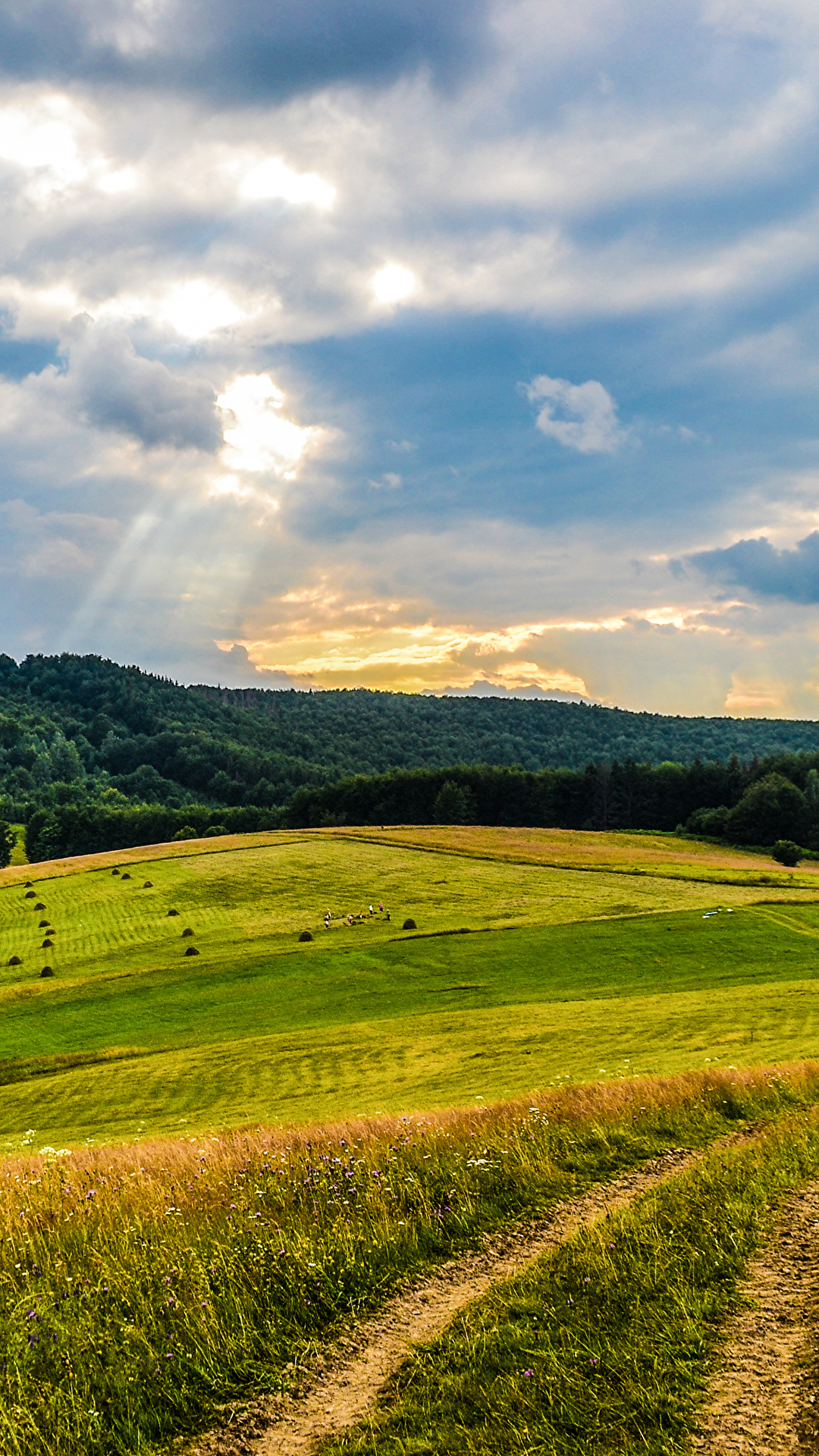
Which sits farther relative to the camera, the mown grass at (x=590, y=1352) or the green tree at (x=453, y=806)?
the green tree at (x=453, y=806)

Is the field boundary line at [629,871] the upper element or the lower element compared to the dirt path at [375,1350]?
lower

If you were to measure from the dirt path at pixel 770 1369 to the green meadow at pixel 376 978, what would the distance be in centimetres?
1061

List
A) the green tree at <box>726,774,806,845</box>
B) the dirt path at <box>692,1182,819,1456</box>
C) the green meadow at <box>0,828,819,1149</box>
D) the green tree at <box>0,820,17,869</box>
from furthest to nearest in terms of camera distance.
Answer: the green tree at <box>0,820,17,869</box>
the green tree at <box>726,774,806,845</box>
the green meadow at <box>0,828,819,1149</box>
the dirt path at <box>692,1182,819,1456</box>

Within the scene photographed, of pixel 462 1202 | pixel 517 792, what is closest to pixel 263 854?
pixel 517 792

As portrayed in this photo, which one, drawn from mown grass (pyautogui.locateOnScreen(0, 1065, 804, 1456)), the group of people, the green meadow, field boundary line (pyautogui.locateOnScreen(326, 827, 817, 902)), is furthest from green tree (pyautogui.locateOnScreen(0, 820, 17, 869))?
mown grass (pyautogui.locateOnScreen(0, 1065, 804, 1456))

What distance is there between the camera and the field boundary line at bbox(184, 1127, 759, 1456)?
585 cm

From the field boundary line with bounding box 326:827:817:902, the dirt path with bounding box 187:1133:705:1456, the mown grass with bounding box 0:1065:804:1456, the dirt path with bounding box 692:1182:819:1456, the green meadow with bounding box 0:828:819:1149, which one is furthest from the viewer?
the field boundary line with bounding box 326:827:817:902

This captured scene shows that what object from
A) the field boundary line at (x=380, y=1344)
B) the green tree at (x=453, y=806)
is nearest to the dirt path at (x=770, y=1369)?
the field boundary line at (x=380, y=1344)

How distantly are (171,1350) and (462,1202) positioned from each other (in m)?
3.70

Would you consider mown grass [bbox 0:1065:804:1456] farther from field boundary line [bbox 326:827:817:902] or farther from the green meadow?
field boundary line [bbox 326:827:817:902]

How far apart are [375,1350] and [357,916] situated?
56.6 metres

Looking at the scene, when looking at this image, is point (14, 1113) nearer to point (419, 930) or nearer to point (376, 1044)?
point (376, 1044)

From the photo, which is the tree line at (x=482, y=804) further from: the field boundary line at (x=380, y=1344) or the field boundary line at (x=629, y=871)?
the field boundary line at (x=380, y=1344)

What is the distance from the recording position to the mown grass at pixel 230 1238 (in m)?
6.38
